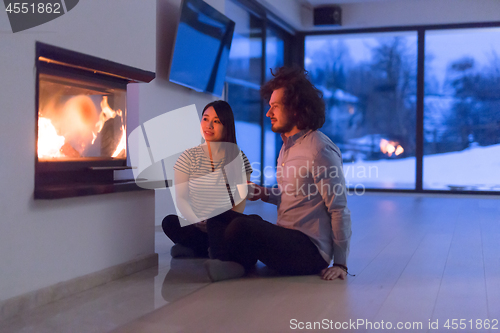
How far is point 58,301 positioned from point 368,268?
4.75ft

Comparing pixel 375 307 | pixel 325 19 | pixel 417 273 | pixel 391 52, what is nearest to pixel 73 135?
pixel 375 307

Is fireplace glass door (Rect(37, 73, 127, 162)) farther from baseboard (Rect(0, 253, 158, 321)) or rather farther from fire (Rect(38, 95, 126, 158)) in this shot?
baseboard (Rect(0, 253, 158, 321))

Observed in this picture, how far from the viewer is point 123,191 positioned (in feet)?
7.36

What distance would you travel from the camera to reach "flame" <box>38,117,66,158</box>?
195 cm

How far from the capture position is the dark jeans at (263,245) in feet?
6.84

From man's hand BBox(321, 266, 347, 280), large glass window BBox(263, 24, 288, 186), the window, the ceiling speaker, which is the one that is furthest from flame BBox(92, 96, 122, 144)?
the ceiling speaker

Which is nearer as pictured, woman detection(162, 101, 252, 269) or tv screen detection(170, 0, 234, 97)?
woman detection(162, 101, 252, 269)

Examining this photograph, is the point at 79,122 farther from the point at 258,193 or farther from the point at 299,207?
the point at 299,207

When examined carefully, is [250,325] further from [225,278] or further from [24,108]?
[24,108]

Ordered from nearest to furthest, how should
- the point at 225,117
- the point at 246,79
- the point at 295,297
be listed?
the point at 295,297 → the point at 225,117 → the point at 246,79

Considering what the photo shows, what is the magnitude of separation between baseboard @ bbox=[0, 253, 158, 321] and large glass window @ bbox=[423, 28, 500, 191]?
544 cm

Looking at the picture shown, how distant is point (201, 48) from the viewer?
4.08m

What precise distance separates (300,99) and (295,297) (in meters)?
0.86

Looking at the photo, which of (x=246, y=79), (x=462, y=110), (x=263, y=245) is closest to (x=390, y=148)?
(x=462, y=110)
